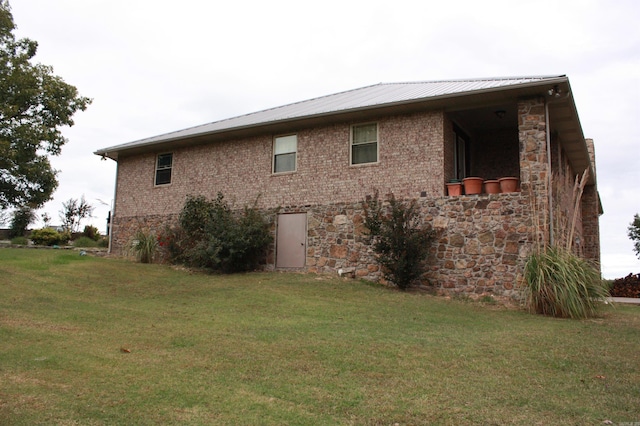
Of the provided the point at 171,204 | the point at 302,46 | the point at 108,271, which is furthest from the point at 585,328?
the point at 171,204

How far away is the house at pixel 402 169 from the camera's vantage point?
35.3 feet

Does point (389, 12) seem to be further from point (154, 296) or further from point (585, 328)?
point (154, 296)

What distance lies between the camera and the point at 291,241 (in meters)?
13.8

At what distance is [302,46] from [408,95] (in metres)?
2.92

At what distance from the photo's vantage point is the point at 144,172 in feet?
56.5

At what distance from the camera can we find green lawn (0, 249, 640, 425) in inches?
156

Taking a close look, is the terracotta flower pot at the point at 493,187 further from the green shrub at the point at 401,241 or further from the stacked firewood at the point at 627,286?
the stacked firewood at the point at 627,286

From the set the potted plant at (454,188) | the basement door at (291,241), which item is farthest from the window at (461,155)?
→ the basement door at (291,241)

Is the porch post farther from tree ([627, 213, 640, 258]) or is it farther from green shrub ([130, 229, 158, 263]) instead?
tree ([627, 213, 640, 258])

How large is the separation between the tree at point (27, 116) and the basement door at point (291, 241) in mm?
14054

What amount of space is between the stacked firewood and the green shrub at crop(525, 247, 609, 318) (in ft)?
19.9

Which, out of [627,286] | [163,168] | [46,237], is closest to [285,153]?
[163,168]

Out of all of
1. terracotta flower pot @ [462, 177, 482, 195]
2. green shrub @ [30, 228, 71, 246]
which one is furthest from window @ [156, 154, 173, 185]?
terracotta flower pot @ [462, 177, 482, 195]

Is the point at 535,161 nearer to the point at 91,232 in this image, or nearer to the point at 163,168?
the point at 163,168
